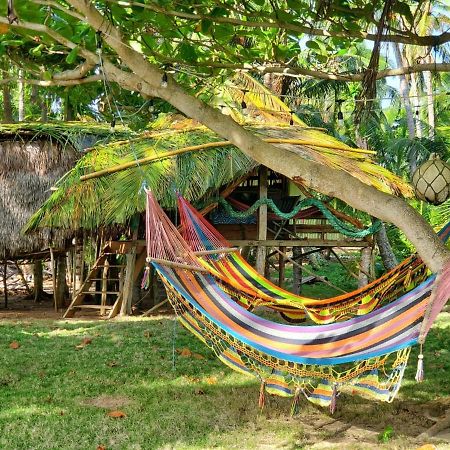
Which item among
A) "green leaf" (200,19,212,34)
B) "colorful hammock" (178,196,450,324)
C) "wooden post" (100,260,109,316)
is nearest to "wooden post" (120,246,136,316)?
"wooden post" (100,260,109,316)

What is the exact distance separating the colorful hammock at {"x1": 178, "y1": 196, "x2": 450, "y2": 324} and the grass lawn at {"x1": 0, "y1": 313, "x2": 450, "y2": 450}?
0.58 m

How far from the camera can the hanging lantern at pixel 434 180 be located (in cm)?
473

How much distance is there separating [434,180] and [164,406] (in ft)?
8.44

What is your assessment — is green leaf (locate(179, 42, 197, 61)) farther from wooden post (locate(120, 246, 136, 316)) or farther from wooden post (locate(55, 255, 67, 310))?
wooden post (locate(55, 255, 67, 310))

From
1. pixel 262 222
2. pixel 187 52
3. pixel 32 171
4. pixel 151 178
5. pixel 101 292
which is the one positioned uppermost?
pixel 187 52

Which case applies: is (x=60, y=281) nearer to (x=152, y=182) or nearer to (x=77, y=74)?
(x=152, y=182)

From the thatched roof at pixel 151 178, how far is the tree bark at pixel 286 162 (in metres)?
4.05

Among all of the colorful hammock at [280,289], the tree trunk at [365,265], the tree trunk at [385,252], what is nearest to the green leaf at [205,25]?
the colorful hammock at [280,289]

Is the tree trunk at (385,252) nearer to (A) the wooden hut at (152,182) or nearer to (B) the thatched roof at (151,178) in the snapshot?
(A) the wooden hut at (152,182)

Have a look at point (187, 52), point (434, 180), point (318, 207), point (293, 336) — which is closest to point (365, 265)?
point (318, 207)

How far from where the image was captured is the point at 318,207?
769 centimetres

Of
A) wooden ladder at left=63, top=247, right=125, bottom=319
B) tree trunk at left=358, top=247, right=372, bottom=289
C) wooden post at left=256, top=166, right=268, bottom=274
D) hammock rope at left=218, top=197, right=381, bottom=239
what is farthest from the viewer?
tree trunk at left=358, top=247, right=372, bottom=289

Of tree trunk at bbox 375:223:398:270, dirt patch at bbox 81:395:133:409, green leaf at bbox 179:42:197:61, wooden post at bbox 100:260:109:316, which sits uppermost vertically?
green leaf at bbox 179:42:197:61

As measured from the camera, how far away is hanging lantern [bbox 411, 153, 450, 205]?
4730mm
